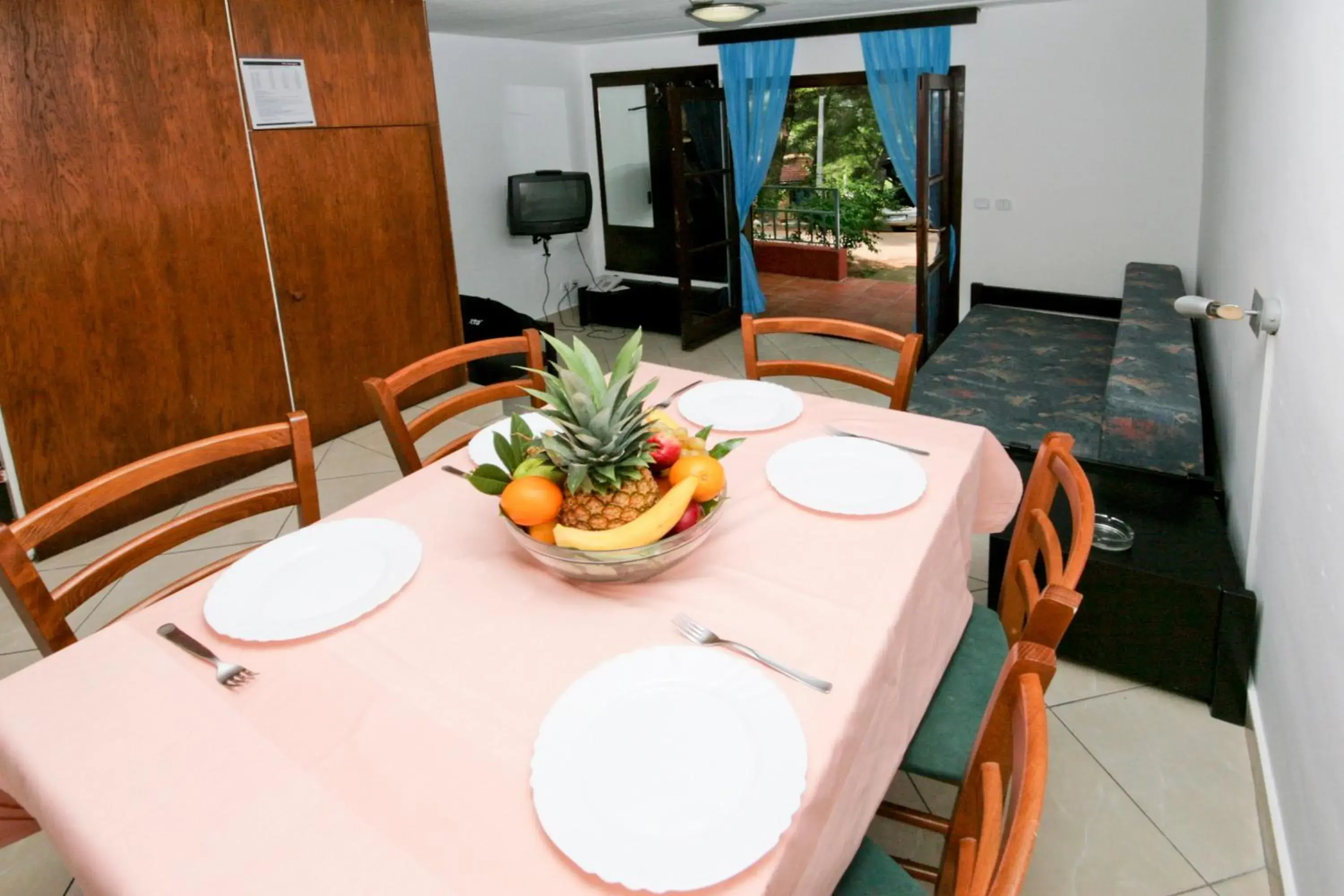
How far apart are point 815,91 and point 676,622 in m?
10.1

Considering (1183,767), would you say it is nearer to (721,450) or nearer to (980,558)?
(980,558)

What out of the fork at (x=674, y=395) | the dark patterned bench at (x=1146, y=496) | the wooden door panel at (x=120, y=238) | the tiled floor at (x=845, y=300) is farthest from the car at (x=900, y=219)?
the fork at (x=674, y=395)

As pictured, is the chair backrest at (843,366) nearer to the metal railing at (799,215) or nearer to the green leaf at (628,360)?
the green leaf at (628,360)

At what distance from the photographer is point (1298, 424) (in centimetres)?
168

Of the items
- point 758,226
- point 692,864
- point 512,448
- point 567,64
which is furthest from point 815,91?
point 692,864

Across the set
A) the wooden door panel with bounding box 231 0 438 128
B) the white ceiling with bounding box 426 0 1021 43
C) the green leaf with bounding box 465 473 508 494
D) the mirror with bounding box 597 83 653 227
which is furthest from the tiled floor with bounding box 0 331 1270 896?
the mirror with bounding box 597 83 653 227

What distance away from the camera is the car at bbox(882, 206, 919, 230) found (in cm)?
1045

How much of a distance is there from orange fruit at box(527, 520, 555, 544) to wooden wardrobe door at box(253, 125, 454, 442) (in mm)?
3013

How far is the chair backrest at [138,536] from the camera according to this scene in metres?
1.31

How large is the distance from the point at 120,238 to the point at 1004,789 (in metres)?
3.51

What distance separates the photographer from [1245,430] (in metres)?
2.26

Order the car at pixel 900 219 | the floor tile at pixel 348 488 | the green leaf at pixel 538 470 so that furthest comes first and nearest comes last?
the car at pixel 900 219 → the floor tile at pixel 348 488 → the green leaf at pixel 538 470

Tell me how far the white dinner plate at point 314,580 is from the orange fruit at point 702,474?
0.46 m

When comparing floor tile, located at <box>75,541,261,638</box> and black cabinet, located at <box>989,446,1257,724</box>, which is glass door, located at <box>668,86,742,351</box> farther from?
black cabinet, located at <box>989,446,1257,724</box>
